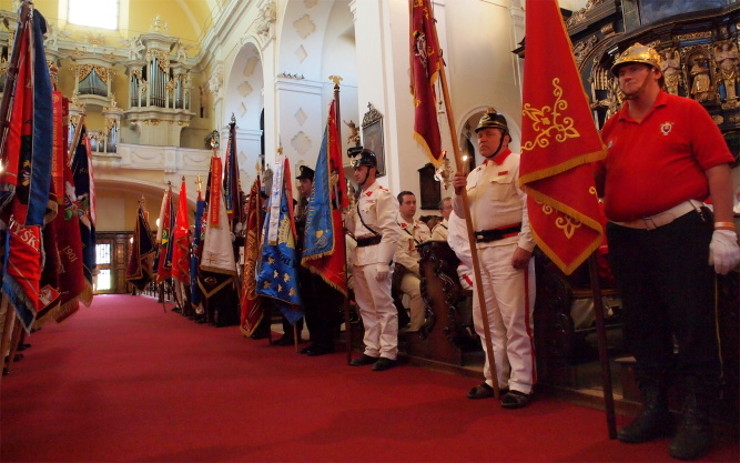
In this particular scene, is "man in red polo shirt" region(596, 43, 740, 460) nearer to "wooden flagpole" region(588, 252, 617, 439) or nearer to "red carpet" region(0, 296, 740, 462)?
"wooden flagpole" region(588, 252, 617, 439)

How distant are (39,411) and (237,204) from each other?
160 inches

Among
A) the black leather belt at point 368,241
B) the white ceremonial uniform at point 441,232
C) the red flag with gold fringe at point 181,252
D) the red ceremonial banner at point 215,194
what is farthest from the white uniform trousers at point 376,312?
the red flag with gold fringe at point 181,252

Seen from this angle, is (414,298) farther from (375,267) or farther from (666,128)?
(666,128)

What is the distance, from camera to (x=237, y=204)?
6559 millimetres

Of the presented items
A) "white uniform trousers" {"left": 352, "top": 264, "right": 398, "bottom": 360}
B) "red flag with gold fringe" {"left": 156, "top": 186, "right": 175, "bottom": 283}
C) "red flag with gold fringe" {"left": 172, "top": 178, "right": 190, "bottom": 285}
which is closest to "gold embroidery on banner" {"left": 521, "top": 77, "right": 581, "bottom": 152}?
"white uniform trousers" {"left": 352, "top": 264, "right": 398, "bottom": 360}

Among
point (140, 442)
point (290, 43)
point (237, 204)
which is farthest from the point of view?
point (290, 43)

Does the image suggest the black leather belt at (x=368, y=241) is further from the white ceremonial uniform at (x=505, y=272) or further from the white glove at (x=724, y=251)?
the white glove at (x=724, y=251)

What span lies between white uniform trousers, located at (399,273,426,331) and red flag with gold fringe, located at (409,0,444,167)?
145cm

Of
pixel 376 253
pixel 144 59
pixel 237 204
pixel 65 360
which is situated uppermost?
pixel 144 59

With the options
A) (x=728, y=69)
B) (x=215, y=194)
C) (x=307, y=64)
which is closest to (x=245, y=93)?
(x=307, y=64)

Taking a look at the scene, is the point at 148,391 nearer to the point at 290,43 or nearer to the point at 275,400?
the point at 275,400

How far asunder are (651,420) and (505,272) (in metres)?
0.91

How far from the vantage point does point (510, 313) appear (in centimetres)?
257

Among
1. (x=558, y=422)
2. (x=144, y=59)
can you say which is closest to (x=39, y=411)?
(x=558, y=422)
